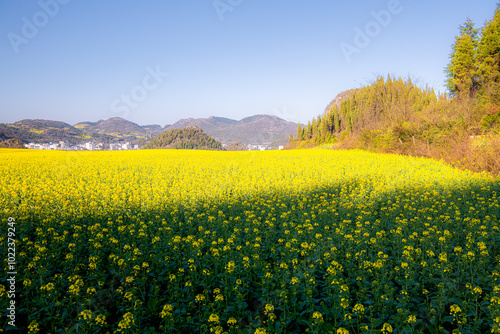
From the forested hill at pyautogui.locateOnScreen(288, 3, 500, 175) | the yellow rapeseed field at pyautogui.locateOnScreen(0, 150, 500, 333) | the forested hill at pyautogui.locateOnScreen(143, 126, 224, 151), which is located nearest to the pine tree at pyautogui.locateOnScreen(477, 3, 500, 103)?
the forested hill at pyautogui.locateOnScreen(288, 3, 500, 175)

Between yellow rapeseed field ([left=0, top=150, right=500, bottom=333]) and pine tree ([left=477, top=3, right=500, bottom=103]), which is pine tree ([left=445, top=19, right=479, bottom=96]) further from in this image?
yellow rapeseed field ([left=0, top=150, right=500, bottom=333])

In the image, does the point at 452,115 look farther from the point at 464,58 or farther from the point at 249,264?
the point at 464,58

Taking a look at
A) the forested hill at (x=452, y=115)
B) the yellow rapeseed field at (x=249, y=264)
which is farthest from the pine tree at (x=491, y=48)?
the yellow rapeseed field at (x=249, y=264)

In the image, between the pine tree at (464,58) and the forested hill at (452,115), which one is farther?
the pine tree at (464,58)

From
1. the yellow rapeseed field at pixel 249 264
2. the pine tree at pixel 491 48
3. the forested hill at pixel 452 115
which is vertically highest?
the pine tree at pixel 491 48

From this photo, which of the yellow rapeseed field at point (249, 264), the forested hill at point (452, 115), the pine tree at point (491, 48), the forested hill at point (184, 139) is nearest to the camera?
the yellow rapeseed field at point (249, 264)

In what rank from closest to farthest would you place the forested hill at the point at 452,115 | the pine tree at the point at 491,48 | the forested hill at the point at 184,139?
the forested hill at the point at 452,115 → the pine tree at the point at 491,48 → the forested hill at the point at 184,139

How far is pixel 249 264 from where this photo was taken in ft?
14.9

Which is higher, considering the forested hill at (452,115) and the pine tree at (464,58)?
the pine tree at (464,58)

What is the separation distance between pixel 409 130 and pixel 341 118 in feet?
162

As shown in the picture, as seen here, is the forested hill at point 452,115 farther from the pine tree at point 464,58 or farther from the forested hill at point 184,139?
the forested hill at point 184,139

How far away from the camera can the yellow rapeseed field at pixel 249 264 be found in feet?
11.1

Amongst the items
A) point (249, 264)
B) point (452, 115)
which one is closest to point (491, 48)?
point (452, 115)

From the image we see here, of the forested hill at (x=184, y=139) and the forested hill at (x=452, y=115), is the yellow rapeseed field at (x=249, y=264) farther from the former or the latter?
the forested hill at (x=184, y=139)
